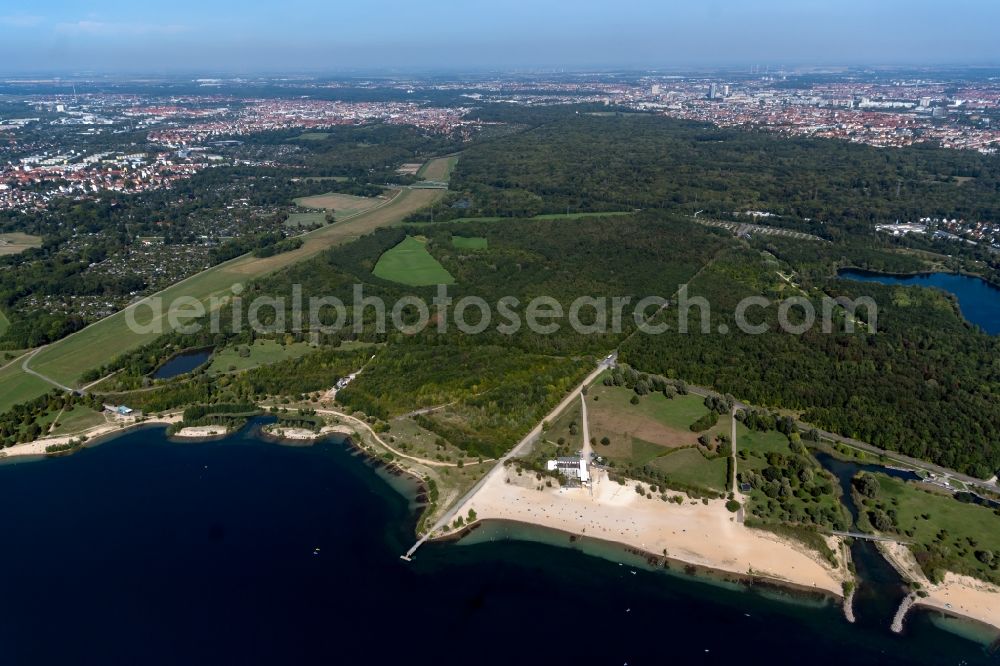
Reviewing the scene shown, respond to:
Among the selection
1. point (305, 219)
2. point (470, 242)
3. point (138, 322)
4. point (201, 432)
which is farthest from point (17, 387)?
point (305, 219)

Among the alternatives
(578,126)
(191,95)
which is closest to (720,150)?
(578,126)

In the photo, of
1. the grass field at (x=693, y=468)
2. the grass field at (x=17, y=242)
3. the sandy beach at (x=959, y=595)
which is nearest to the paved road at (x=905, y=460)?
the grass field at (x=693, y=468)

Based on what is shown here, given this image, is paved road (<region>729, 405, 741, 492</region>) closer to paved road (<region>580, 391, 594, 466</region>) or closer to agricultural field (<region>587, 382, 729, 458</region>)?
agricultural field (<region>587, 382, 729, 458</region>)

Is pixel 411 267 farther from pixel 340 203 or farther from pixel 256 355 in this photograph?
pixel 340 203

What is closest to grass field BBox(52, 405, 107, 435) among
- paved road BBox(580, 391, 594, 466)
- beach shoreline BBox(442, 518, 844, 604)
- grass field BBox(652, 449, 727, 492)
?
beach shoreline BBox(442, 518, 844, 604)

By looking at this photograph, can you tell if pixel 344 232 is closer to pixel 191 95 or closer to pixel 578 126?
pixel 578 126

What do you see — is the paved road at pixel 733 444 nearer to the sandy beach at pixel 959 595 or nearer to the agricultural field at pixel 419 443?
the sandy beach at pixel 959 595

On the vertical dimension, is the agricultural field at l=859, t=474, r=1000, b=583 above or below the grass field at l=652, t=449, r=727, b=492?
below
